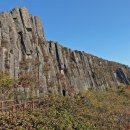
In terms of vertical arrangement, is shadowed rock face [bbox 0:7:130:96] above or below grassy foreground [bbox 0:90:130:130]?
above

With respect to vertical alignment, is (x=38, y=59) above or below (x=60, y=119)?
above

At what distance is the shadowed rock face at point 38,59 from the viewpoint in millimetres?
64188

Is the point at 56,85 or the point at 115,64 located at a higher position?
the point at 115,64

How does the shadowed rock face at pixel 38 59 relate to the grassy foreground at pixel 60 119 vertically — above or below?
above

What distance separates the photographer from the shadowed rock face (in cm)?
6419

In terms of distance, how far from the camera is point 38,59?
72.9 m

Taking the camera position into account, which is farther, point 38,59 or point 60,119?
point 38,59

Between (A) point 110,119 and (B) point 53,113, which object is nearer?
(B) point 53,113

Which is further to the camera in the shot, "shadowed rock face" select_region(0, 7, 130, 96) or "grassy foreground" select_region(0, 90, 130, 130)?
"shadowed rock face" select_region(0, 7, 130, 96)

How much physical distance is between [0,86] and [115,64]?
101866 mm

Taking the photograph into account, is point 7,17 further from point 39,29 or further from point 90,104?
point 90,104

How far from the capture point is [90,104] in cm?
7069

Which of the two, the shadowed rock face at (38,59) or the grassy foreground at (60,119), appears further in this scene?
the shadowed rock face at (38,59)

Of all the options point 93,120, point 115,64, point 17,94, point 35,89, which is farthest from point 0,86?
point 115,64
